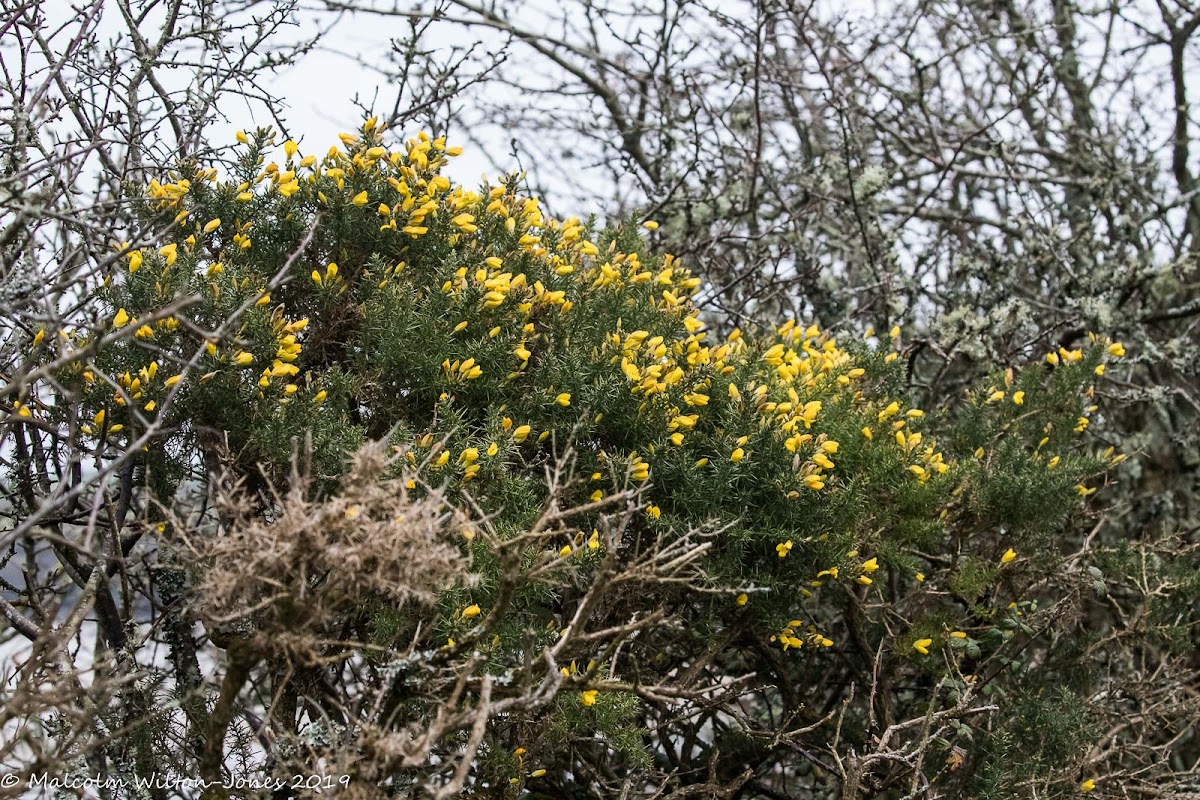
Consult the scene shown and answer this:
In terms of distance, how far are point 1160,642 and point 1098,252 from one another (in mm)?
2272

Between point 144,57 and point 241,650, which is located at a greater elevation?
point 144,57

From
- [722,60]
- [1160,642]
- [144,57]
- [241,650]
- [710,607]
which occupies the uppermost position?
[722,60]

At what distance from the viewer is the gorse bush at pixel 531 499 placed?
246 centimetres

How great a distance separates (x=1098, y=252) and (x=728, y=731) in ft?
11.6

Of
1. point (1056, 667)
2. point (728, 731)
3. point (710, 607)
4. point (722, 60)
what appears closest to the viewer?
point (710, 607)

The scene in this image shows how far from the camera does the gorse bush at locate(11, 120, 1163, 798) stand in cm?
246

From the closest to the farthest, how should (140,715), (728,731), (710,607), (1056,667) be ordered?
(140,715)
(710,607)
(728,731)
(1056,667)

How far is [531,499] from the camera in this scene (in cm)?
312

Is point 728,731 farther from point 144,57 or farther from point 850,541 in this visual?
point 144,57

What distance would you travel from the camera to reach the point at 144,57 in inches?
145

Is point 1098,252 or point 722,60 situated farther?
point 722,60

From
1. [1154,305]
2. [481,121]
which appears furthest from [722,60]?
[1154,305]

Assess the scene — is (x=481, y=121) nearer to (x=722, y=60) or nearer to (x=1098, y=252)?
(x=722, y=60)

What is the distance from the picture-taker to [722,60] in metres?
6.73
